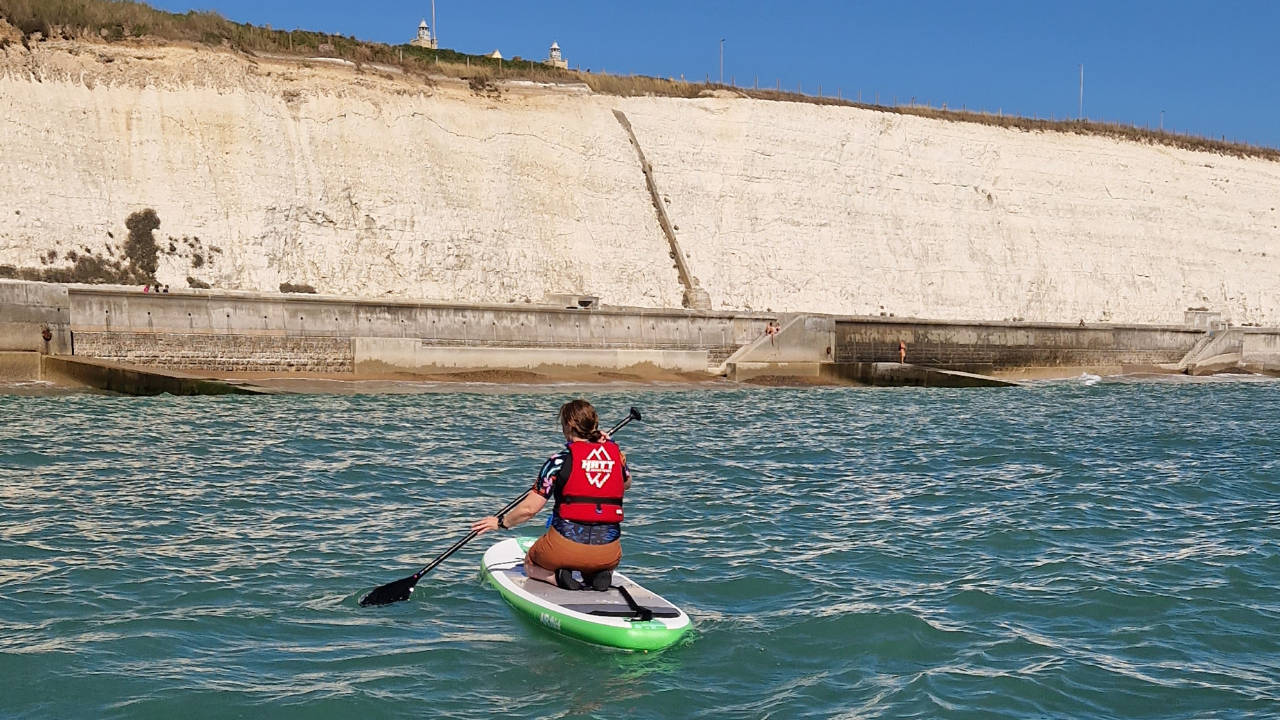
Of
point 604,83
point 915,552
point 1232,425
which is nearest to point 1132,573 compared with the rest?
point 915,552

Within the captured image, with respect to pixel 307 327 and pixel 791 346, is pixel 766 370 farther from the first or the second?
pixel 307 327

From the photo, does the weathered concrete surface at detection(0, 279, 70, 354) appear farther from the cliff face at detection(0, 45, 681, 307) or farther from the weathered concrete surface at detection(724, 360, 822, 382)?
the weathered concrete surface at detection(724, 360, 822, 382)

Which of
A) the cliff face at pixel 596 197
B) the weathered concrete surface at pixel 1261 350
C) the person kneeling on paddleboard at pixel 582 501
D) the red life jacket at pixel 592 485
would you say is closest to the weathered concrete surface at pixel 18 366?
the cliff face at pixel 596 197

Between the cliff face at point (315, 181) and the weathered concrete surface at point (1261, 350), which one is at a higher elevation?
the cliff face at point (315, 181)

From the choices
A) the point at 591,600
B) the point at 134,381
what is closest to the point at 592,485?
the point at 591,600

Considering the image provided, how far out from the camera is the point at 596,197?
1725 inches

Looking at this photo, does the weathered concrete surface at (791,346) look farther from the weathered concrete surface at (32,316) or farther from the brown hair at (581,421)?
the brown hair at (581,421)

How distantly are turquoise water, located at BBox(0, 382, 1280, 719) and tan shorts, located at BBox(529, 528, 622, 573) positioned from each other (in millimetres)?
527

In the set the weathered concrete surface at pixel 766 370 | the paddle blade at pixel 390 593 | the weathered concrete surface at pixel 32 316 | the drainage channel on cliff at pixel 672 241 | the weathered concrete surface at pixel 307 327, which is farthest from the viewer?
the drainage channel on cliff at pixel 672 241

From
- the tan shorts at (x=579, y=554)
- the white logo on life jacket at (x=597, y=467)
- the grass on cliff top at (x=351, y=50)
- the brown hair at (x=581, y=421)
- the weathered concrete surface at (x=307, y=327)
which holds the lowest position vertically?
the tan shorts at (x=579, y=554)

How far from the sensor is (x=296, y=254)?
3688 cm

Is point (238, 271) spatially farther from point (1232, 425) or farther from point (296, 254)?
point (1232, 425)

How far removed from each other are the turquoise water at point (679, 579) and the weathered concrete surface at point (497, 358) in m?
11.3

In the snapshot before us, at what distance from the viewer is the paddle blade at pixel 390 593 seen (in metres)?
8.95
